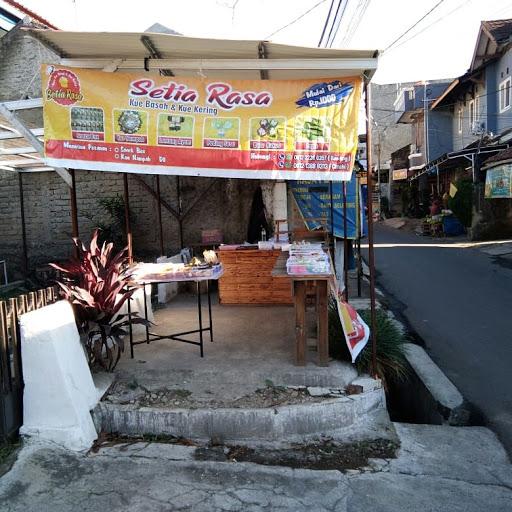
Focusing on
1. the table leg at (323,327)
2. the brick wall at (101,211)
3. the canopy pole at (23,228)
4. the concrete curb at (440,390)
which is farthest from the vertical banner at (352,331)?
the canopy pole at (23,228)

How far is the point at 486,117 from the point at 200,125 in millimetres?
20004

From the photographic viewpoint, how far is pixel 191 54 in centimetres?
459

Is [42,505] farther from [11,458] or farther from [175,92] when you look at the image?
[175,92]

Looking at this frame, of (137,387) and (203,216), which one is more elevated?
(203,216)

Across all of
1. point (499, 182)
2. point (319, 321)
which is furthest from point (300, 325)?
point (499, 182)

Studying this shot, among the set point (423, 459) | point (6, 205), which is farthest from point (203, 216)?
point (423, 459)

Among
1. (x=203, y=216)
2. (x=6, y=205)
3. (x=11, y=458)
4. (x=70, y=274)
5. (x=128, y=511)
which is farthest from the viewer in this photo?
(x=6, y=205)

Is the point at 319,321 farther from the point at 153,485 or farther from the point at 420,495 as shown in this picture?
the point at 153,485

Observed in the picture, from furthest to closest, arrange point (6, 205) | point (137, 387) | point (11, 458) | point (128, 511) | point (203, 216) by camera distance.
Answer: point (6, 205) → point (203, 216) → point (137, 387) → point (11, 458) → point (128, 511)

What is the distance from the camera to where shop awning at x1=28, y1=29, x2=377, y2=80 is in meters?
4.21

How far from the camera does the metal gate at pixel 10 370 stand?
3.45 meters

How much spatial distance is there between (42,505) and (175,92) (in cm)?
360

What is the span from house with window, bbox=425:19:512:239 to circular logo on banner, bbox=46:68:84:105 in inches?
601

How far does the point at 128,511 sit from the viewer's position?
9.31 feet
